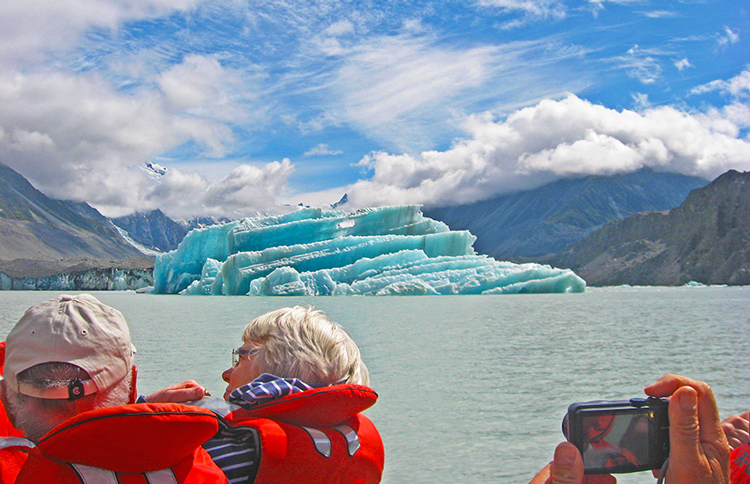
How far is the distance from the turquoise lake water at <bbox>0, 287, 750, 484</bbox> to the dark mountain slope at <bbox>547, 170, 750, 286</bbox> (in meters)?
60.3

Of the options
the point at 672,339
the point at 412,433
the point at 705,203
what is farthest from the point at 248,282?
the point at 705,203

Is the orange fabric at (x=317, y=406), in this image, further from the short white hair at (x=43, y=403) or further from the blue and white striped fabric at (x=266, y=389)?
the short white hair at (x=43, y=403)

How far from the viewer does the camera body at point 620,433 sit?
1224mm

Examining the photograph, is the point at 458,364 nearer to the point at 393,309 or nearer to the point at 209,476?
the point at 209,476

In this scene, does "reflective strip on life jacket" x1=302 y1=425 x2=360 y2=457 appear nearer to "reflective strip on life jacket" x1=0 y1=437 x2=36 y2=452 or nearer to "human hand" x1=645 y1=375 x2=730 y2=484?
"reflective strip on life jacket" x1=0 y1=437 x2=36 y2=452

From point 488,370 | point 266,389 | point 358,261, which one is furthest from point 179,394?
point 358,261

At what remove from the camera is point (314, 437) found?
1.48 m

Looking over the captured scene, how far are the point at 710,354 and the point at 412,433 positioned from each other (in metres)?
7.02

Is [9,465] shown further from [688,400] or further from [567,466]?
[688,400]

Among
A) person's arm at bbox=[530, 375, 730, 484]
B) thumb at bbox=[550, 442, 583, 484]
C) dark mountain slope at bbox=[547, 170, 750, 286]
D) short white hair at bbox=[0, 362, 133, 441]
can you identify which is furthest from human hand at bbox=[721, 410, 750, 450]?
dark mountain slope at bbox=[547, 170, 750, 286]

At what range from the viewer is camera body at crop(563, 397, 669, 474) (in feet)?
4.01

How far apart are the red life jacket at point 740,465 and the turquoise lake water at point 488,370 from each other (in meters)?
2.62

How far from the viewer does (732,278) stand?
6488 cm

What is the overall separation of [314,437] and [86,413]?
57 centimetres
